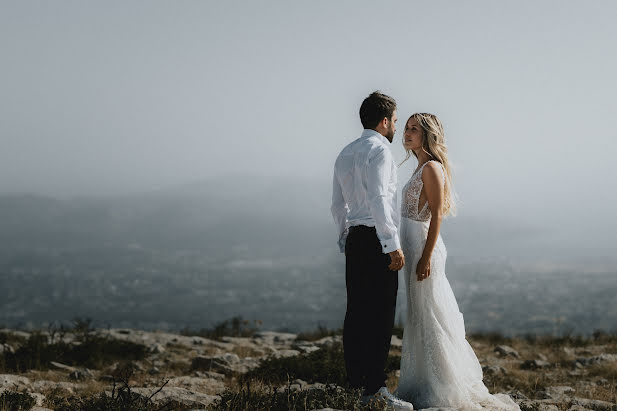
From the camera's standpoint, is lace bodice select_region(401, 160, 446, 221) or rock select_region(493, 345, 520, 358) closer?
lace bodice select_region(401, 160, 446, 221)

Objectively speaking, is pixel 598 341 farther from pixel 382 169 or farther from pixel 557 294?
pixel 557 294

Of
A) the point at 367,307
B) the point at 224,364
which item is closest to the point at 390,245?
the point at 367,307

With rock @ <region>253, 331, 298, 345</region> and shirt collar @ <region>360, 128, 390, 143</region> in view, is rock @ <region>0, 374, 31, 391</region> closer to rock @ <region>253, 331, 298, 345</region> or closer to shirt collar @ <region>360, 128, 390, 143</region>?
shirt collar @ <region>360, 128, 390, 143</region>

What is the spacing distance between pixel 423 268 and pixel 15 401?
426cm

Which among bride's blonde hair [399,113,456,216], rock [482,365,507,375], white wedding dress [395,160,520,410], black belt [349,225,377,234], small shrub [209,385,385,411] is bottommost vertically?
rock [482,365,507,375]

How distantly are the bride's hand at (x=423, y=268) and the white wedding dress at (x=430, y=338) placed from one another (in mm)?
96

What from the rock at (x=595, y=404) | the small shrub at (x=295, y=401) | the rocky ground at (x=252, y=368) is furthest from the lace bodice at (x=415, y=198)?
the rock at (x=595, y=404)

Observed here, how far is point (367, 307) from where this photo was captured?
17.3ft

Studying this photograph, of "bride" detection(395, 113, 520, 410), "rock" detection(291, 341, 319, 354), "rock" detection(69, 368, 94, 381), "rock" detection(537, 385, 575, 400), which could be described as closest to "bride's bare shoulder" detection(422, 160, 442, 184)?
"bride" detection(395, 113, 520, 410)

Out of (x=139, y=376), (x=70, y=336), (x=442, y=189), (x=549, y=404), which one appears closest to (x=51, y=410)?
(x=139, y=376)

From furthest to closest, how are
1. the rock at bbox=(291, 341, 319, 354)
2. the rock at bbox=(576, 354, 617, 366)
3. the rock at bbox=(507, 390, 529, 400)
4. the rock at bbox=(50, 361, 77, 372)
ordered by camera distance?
the rock at bbox=(291, 341, 319, 354) < the rock at bbox=(576, 354, 617, 366) < the rock at bbox=(50, 361, 77, 372) < the rock at bbox=(507, 390, 529, 400)

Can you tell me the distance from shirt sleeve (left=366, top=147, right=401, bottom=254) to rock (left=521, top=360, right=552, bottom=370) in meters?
6.78

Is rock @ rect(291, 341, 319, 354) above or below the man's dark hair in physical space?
below

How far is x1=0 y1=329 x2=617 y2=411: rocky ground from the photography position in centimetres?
678
